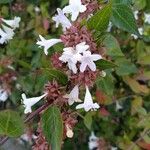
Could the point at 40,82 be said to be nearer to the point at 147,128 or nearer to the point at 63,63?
the point at 147,128

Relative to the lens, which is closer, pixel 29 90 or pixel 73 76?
pixel 73 76

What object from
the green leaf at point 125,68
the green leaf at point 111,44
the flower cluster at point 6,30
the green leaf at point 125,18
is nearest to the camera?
the green leaf at point 125,18

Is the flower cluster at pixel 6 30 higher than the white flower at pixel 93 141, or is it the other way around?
the flower cluster at pixel 6 30

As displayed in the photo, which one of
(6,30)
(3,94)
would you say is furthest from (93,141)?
(6,30)

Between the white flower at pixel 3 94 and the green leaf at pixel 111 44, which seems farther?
the white flower at pixel 3 94

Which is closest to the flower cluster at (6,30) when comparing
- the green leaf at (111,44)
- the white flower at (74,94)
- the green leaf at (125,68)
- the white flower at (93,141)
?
the green leaf at (111,44)

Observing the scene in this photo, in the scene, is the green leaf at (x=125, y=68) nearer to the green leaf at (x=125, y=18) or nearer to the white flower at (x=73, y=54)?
the green leaf at (x=125, y=18)

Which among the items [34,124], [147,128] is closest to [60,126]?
[147,128]

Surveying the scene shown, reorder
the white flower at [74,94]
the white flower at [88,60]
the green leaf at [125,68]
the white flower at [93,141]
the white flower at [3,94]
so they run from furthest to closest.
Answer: the white flower at [93,141] → the white flower at [3,94] → the green leaf at [125,68] → the white flower at [74,94] → the white flower at [88,60]
